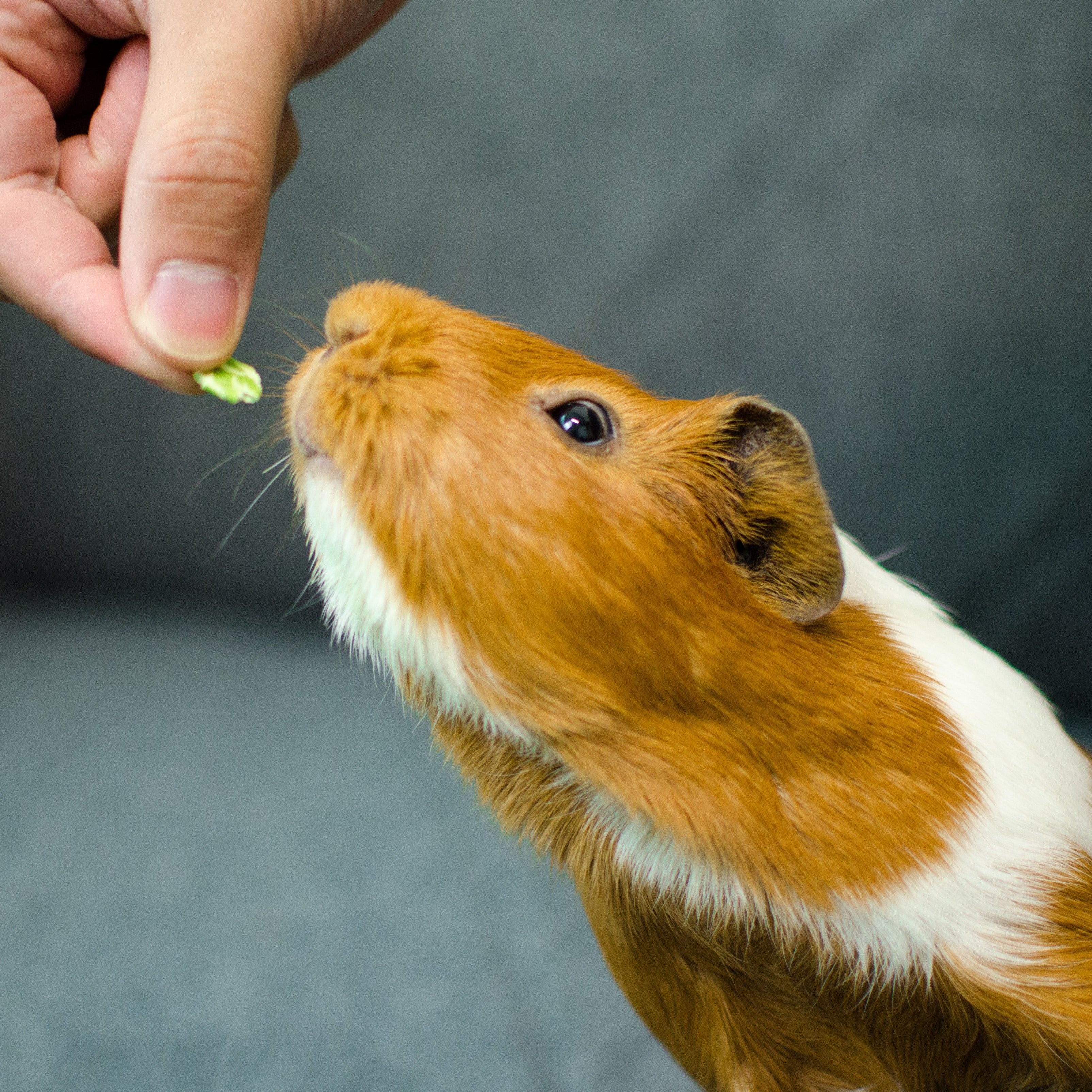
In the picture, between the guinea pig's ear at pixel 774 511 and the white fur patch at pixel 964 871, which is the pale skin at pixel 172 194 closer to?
the guinea pig's ear at pixel 774 511

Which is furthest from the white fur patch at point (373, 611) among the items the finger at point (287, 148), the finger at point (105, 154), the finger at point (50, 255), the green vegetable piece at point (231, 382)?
the finger at point (287, 148)

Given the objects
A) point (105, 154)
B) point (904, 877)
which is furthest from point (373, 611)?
point (105, 154)

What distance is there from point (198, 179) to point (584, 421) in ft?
1.41

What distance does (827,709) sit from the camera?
39.1 inches

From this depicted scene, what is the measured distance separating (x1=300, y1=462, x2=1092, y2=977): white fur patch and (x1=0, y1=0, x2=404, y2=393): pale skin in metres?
0.25

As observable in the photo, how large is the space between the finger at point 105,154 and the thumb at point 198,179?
26cm

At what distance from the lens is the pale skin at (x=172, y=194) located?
108 cm

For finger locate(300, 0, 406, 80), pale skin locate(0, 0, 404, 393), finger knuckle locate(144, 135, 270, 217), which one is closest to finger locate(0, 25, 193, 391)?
pale skin locate(0, 0, 404, 393)

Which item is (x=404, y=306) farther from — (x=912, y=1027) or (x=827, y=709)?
(x=912, y=1027)

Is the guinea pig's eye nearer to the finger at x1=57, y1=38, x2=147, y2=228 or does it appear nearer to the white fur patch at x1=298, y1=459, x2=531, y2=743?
the white fur patch at x1=298, y1=459, x2=531, y2=743

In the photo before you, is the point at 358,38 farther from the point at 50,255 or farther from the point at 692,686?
the point at 692,686

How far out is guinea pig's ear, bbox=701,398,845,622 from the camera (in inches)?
39.1

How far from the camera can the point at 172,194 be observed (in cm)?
108

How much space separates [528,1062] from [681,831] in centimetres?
87
